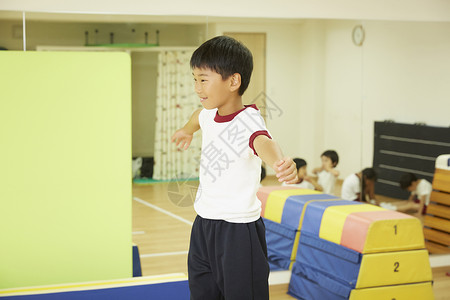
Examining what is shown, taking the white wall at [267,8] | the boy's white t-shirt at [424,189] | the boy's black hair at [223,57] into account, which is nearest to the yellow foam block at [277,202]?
the boy's white t-shirt at [424,189]

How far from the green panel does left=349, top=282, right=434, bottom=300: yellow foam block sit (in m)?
1.45

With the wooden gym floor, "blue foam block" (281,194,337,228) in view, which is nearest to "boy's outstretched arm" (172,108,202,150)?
"blue foam block" (281,194,337,228)

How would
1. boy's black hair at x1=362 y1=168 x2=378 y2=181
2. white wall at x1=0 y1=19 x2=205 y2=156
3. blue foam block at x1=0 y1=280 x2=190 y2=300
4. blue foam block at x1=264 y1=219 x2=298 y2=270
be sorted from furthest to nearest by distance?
1. boy's black hair at x1=362 y1=168 x2=378 y2=181
2. blue foam block at x1=264 y1=219 x2=298 y2=270
3. white wall at x1=0 y1=19 x2=205 y2=156
4. blue foam block at x1=0 y1=280 x2=190 y2=300

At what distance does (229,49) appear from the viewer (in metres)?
1.55

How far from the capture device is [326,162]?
4383mm

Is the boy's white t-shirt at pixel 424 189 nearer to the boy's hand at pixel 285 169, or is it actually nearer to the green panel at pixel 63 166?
the green panel at pixel 63 166

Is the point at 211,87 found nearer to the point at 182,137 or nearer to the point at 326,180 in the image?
the point at 182,137

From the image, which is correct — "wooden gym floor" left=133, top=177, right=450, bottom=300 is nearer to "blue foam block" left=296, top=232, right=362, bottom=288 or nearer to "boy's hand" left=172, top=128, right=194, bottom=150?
"blue foam block" left=296, top=232, right=362, bottom=288

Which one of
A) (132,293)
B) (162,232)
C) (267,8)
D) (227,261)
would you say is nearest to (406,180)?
(267,8)

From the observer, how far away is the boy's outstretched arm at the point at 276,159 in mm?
1343

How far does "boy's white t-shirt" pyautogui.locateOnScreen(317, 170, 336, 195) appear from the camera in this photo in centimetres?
440

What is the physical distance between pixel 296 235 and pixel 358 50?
5.05 feet

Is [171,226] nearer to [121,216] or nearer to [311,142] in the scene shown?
[311,142]

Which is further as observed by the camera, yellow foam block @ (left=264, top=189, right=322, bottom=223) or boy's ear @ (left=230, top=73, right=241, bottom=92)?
yellow foam block @ (left=264, top=189, right=322, bottom=223)
